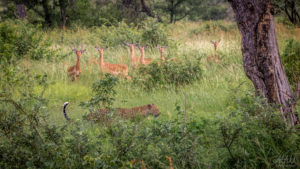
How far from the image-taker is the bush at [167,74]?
26.5 feet

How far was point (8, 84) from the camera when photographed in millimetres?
7398

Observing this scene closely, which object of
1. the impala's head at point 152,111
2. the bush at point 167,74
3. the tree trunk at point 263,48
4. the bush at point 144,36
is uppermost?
the bush at point 144,36

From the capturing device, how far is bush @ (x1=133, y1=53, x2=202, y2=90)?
807 cm

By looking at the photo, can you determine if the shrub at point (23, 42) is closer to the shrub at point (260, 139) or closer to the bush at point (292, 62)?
the bush at point (292, 62)

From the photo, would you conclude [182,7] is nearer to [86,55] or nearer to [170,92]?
[86,55]

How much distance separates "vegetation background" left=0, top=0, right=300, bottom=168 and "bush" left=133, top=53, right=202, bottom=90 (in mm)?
26

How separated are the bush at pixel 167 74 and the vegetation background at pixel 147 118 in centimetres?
3

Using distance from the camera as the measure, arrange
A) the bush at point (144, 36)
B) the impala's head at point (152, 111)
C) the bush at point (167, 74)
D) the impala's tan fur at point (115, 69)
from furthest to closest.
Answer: the bush at point (144, 36), the impala's tan fur at point (115, 69), the bush at point (167, 74), the impala's head at point (152, 111)

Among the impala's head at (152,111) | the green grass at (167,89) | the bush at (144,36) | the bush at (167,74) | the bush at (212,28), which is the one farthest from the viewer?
the bush at (212,28)

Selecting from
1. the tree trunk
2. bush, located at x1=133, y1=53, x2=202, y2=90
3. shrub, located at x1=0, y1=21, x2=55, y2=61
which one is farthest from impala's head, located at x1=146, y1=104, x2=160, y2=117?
shrub, located at x1=0, y1=21, x2=55, y2=61

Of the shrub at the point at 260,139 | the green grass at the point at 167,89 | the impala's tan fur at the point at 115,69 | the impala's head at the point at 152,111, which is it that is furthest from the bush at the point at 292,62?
the impala's tan fur at the point at 115,69

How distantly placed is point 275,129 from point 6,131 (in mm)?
2849

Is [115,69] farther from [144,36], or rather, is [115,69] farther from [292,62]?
[144,36]

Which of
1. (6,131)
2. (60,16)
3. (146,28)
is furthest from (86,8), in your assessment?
(6,131)
